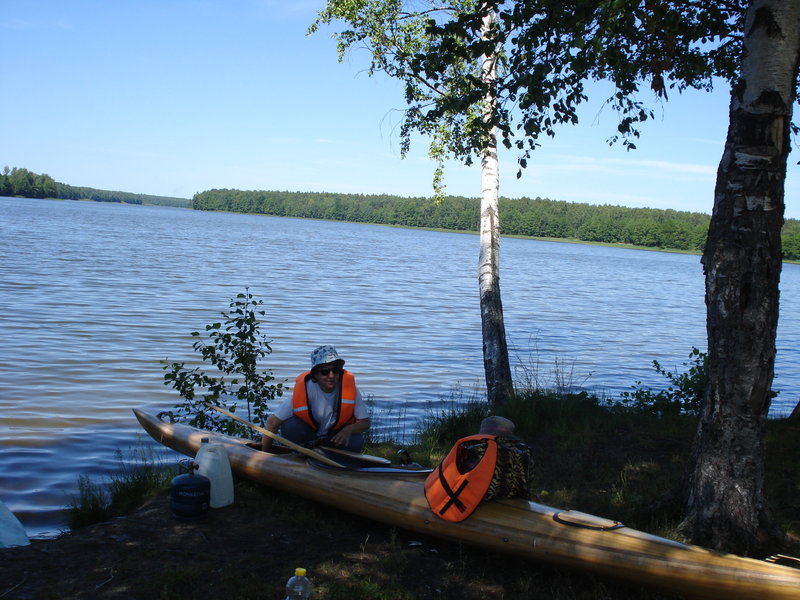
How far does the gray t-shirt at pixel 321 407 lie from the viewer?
247 inches

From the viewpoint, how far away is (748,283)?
176 inches

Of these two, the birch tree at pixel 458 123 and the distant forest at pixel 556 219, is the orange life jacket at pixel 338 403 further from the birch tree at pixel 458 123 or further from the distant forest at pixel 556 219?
the distant forest at pixel 556 219

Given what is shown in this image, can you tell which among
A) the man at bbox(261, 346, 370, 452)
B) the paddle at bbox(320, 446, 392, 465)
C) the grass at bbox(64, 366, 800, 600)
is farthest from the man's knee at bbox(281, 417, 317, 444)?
the grass at bbox(64, 366, 800, 600)

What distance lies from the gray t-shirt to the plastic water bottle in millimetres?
2525

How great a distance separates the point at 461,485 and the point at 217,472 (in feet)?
6.67

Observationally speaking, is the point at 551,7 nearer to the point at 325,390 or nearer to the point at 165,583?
the point at 325,390

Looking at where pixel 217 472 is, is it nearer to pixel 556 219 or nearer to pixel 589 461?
pixel 589 461

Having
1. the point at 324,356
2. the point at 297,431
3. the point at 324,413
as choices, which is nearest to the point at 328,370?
the point at 324,356

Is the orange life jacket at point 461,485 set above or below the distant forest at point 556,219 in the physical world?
below

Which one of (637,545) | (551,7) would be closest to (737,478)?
(637,545)

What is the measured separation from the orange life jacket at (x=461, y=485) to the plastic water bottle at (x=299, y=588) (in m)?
1.33

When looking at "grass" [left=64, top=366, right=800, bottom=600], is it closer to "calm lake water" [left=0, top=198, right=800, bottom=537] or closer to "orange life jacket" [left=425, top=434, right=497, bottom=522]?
"orange life jacket" [left=425, top=434, right=497, bottom=522]

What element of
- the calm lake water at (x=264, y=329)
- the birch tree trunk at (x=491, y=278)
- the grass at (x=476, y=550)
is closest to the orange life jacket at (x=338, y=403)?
the grass at (x=476, y=550)

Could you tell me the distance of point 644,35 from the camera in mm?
6805
